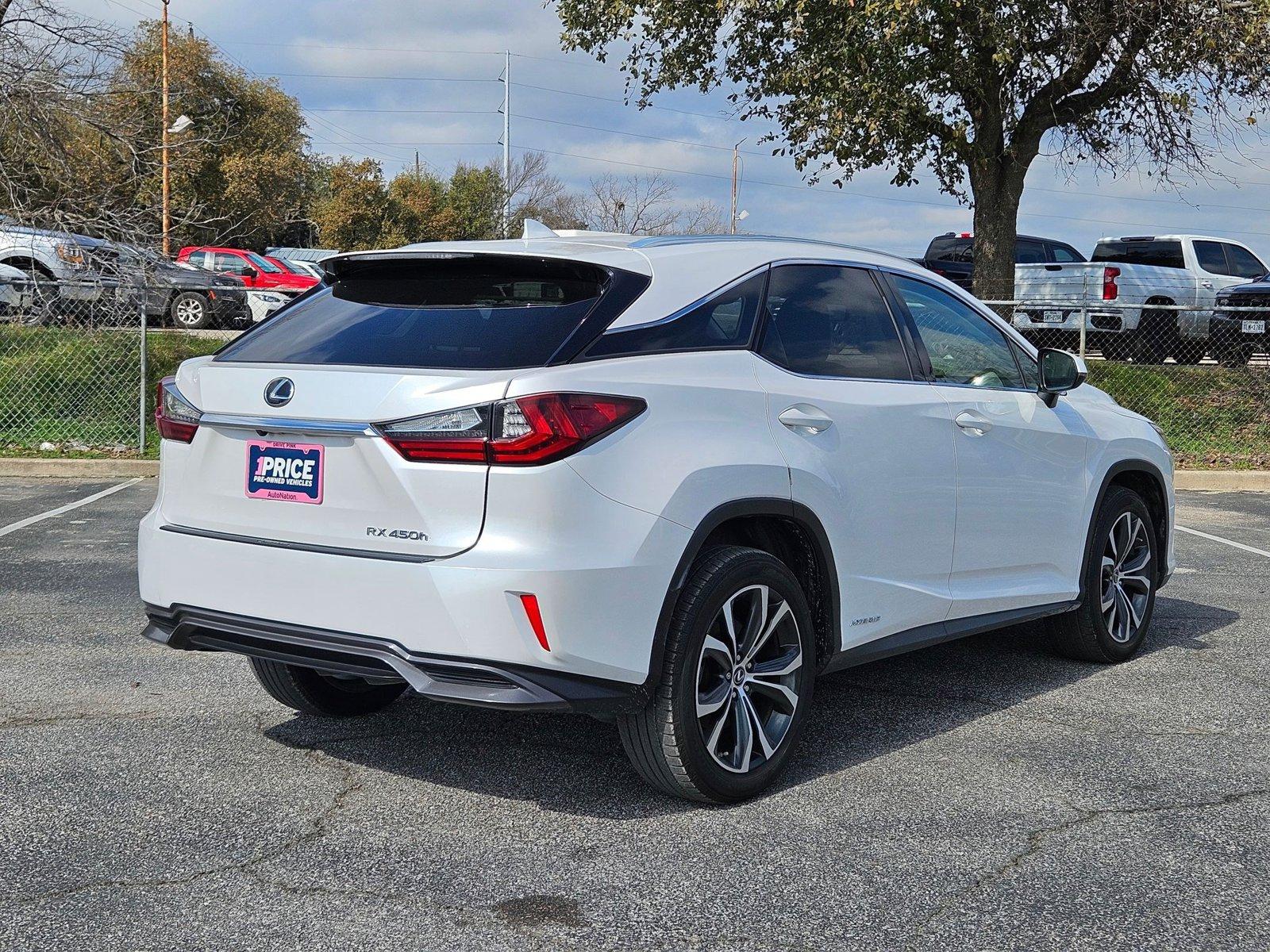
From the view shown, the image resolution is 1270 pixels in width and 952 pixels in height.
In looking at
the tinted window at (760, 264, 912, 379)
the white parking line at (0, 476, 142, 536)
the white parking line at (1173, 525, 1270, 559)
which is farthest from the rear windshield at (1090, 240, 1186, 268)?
the tinted window at (760, 264, 912, 379)

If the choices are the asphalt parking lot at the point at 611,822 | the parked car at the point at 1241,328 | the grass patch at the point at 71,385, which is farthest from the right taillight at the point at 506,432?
the parked car at the point at 1241,328

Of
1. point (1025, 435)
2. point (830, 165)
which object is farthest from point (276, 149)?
point (1025, 435)

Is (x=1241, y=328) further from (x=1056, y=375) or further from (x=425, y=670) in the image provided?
(x=425, y=670)

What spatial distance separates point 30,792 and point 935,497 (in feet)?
10.4

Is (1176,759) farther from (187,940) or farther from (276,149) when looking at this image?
(276,149)

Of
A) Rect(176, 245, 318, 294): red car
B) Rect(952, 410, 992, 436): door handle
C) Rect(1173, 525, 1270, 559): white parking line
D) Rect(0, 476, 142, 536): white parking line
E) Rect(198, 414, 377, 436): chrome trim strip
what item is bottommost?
Rect(0, 476, 142, 536): white parking line

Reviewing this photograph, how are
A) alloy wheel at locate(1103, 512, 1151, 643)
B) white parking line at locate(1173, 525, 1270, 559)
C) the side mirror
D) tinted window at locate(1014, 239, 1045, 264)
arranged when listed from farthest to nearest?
1. tinted window at locate(1014, 239, 1045, 264)
2. white parking line at locate(1173, 525, 1270, 559)
3. alloy wheel at locate(1103, 512, 1151, 643)
4. the side mirror

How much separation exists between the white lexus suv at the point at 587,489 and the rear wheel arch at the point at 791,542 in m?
0.01

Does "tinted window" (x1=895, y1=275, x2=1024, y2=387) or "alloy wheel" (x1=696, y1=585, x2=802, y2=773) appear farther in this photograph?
"tinted window" (x1=895, y1=275, x2=1024, y2=387)

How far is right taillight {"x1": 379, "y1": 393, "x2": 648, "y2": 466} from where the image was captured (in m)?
3.61

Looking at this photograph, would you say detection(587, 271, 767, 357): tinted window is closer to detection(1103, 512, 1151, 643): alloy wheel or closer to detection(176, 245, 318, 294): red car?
detection(1103, 512, 1151, 643): alloy wheel

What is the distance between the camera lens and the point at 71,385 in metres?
14.5

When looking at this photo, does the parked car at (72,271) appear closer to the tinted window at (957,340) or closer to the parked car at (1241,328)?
the tinted window at (957,340)

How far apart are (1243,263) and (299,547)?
2158 cm
